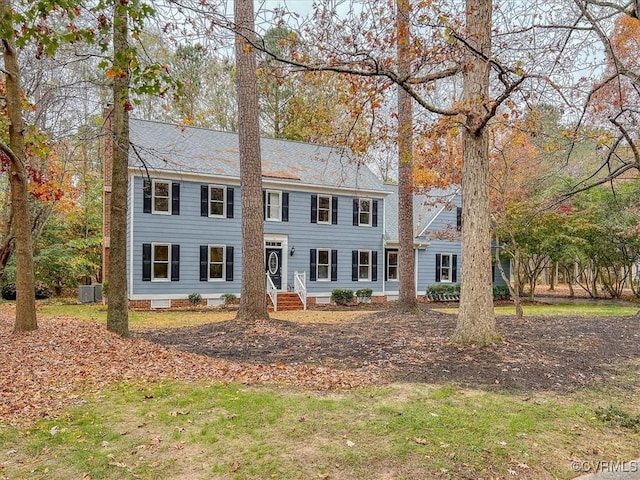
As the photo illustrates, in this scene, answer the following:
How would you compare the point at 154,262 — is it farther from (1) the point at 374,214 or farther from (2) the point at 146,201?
(1) the point at 374,214

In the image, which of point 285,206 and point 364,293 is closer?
point 285,206

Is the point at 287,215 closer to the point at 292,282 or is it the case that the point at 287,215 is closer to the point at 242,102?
the point at 292,282

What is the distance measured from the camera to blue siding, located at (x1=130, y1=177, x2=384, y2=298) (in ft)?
57.3

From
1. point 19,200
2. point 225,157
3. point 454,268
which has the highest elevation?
point 225,157

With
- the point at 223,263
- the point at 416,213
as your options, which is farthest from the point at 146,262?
the point at 416,213

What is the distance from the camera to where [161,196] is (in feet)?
58.5

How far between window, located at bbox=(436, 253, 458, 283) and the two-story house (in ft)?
11.2

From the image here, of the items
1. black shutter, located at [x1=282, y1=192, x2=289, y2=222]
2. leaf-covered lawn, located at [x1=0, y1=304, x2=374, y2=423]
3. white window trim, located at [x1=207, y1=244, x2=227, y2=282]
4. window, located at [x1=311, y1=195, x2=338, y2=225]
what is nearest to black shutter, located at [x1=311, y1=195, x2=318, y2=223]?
window, located at [x1=311, y1=195, x2=338, y2=225]

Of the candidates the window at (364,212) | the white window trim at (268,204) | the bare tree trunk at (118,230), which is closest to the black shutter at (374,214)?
the window at (364,212)

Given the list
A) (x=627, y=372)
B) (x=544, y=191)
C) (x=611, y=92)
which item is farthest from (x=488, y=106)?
(x=544, y=191)

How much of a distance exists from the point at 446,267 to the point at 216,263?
1179 cm

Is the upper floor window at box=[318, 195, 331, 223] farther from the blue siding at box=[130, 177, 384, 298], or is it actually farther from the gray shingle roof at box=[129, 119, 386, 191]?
the gray shingle roof at box=[129, 119, 386, 191]

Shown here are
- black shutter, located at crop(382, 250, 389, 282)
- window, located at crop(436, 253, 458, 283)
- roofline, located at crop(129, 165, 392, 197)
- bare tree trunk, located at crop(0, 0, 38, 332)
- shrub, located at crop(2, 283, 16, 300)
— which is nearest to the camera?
bare tree trunk, located at crop(0, 0, 38, 332)

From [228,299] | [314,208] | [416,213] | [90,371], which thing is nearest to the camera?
[90,371]
